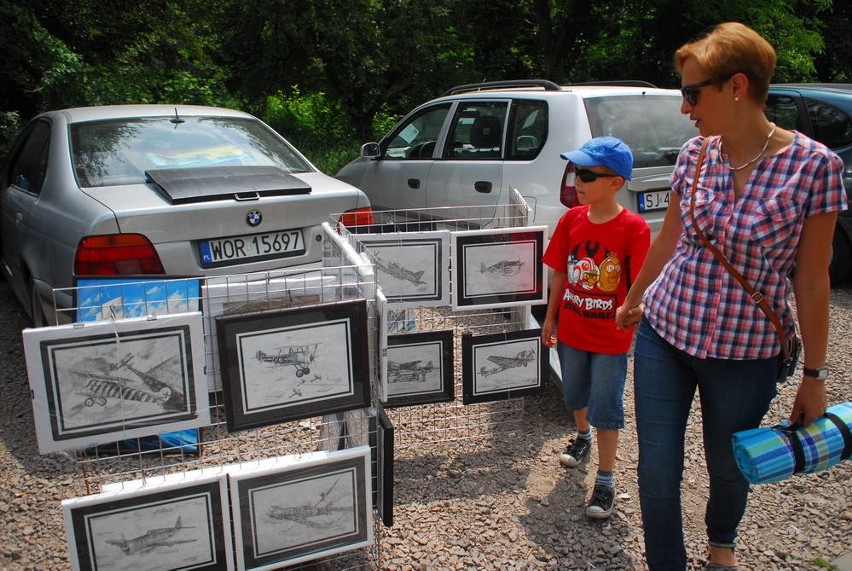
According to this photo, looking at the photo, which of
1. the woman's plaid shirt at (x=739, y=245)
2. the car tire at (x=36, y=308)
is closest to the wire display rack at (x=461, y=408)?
the woman's plaid shirt at (x=739, y=245)

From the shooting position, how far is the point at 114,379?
81.6 inches

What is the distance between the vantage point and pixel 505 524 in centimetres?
312

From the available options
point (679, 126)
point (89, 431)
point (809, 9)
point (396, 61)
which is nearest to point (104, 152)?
point (89, 431)

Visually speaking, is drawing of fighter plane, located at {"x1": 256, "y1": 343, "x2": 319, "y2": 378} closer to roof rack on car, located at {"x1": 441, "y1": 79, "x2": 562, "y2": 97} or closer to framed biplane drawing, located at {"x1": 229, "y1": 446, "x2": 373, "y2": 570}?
framed biplane drawing, located at {"x1": 229, "y1": 446, "x2": 373, "y2": 570}

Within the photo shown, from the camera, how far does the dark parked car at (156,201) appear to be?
3.65 metres

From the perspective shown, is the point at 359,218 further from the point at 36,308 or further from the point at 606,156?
the point at 36,308

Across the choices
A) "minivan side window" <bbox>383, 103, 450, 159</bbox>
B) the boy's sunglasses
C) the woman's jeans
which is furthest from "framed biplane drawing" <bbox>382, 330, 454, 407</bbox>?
"minivan side window" <bbox>383, 103, 450, 159</bbox>

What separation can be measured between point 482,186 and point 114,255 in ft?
10.0

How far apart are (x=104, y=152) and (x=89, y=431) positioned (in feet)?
8.98

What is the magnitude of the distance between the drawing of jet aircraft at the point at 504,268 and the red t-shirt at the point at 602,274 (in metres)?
0.41

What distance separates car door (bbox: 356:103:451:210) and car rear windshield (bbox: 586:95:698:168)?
1.64 metres

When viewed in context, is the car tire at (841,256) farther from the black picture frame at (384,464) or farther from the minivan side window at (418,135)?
the black picture frame at (384,464)

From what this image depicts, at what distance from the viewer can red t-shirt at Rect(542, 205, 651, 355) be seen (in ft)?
10.2

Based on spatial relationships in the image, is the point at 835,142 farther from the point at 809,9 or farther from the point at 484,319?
the point at 809,9
